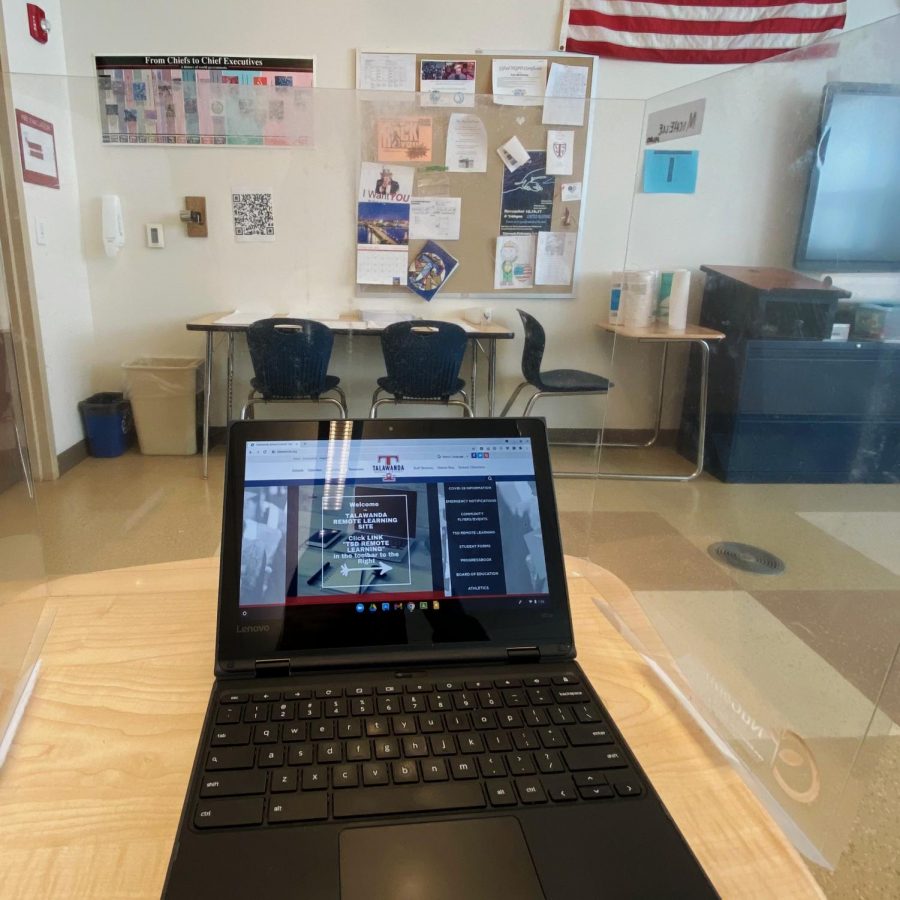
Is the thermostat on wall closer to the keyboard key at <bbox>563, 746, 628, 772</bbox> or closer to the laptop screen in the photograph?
the laptop screen

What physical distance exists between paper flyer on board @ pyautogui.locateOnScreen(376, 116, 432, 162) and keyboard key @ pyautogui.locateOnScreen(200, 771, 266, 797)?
1749mm

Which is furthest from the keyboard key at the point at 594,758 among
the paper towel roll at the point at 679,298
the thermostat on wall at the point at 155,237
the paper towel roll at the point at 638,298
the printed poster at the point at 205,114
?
the thermostat on wall at the point at 155,237

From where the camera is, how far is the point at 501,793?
1.33 feet

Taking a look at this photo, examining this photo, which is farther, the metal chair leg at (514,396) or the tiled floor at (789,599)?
the metal chair leg at (514,396)

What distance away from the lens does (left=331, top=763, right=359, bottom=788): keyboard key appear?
1.33 ft

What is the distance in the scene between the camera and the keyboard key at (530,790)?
A: 15.8 inches

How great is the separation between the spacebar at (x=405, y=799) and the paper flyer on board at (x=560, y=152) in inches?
87.7

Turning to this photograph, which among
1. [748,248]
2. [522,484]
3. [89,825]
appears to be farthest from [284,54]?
[89,825]

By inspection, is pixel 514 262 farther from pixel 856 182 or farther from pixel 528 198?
pixel 856 182

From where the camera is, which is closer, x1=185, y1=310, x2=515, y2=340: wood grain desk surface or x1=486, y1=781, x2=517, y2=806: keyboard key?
x1=486, y1=781, x2=517, y2=806: keyboard key

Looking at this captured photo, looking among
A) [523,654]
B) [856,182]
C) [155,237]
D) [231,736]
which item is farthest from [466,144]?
[231,736]

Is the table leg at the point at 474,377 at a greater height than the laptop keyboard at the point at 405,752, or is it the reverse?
the laptop keyboard at the point at 405,752

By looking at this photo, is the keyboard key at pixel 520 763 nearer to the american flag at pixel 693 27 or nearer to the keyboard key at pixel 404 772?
the keyboard key at pixel 404 772

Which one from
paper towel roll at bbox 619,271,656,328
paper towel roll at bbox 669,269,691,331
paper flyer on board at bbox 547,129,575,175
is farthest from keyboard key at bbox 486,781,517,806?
paper flyer on board at bbox 547,129,575,175
